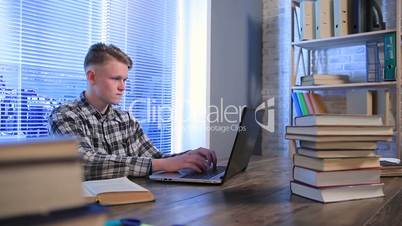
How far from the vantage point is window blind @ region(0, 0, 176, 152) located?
6.21 feet

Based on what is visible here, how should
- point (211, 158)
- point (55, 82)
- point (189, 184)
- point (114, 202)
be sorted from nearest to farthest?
point (114, 202) → point (189, 184) → point (211, 158) → point (55, 82)

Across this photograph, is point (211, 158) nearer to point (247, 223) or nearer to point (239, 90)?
point (247, 223)

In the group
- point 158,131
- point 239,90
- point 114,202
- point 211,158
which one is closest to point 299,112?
point 239,90

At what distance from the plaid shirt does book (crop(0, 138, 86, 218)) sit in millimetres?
893

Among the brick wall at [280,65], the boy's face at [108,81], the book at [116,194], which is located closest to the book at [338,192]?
the book at [116,194]

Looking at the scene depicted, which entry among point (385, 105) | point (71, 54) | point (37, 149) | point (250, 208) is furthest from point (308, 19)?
point (37, 149)

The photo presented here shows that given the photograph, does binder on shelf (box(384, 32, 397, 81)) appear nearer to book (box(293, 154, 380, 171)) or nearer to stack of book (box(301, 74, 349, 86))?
stack of book (box(301, 74, 349, 86))

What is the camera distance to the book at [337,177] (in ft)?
2.81

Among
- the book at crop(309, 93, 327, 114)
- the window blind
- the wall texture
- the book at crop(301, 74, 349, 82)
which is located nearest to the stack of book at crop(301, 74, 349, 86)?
the book at crop(301, 74, 349, 82)

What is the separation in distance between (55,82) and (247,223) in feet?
5.73

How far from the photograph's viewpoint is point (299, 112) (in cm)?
289

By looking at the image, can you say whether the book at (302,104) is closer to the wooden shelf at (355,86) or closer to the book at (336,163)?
the wooden shelf at (355,86)

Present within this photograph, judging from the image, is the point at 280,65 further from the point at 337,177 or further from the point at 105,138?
the point at 337,177

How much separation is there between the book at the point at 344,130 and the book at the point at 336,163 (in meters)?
0.06
